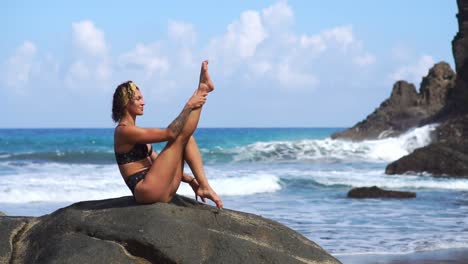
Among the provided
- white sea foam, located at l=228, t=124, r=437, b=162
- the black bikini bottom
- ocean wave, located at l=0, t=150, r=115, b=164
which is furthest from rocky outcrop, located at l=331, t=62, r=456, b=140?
the black bikini bottom

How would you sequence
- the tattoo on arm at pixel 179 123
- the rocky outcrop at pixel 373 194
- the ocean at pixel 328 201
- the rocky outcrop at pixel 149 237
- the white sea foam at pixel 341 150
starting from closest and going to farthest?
the rocky outcrop at pixel 149 237 → the tattoo on arm at pixel 179 123 → the ocean at pixel 328 201 → the rocky outcrop at pixel 373 194 → the white sea foam at pixel 341 150

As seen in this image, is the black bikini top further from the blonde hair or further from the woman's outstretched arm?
the blonde hair

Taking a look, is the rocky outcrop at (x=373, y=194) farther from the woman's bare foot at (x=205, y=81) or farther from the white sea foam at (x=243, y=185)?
the woman's bare foot at (x=205, y=81)

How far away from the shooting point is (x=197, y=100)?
7090 millimetres

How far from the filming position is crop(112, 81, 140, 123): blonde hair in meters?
7.34

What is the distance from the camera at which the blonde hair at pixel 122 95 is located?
7.34 m

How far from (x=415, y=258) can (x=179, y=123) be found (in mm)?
4691

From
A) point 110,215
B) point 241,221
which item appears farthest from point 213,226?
point 110,215

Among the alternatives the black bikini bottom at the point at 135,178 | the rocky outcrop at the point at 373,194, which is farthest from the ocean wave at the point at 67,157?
the black bikini bottom at the point at 135,178

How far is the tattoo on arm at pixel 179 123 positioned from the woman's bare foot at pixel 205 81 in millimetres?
265

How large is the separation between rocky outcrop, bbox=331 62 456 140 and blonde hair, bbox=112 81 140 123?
40174 mm

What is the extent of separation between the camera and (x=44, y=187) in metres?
22.0

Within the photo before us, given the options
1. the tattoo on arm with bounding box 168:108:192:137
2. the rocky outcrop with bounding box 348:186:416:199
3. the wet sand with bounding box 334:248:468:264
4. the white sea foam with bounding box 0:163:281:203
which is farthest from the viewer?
the white sea foam with bounding box 0:163:281:203

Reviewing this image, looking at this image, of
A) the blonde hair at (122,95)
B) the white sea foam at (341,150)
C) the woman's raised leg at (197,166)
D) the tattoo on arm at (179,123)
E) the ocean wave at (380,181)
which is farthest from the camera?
the white sea foam at (341,150)
